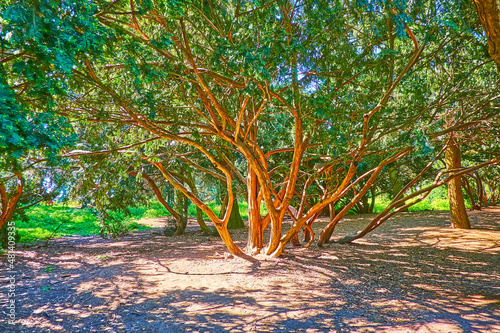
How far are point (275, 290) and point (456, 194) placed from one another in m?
7.05

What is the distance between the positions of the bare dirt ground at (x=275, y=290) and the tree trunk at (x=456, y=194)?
59 cm

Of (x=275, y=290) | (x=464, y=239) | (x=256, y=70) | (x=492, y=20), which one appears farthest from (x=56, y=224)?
(x=492, y=20)

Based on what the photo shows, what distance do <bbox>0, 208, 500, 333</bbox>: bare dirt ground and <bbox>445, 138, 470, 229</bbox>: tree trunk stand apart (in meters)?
0.59

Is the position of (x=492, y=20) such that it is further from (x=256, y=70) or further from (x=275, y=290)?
(x=275, y=290)

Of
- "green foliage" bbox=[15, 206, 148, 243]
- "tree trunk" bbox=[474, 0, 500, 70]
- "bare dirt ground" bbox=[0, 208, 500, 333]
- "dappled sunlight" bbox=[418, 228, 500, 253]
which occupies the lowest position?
"bare dirt ground" bbox=[0, 208, 500, 333]

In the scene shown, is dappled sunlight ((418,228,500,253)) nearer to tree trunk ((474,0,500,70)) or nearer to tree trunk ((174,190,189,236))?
tree trunk ((474,0,500,70))

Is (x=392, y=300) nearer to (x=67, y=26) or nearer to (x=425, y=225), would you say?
(x=67, y=26)

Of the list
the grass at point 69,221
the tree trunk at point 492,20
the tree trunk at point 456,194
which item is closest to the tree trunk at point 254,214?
the tree trunk at point 492,20

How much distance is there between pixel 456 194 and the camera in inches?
341

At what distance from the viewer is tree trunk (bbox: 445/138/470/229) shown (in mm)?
8594

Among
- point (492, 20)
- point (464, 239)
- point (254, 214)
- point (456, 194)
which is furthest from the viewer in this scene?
point (456, 194)

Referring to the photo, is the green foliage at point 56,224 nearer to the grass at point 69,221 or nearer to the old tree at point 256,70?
the grass at point 69,221

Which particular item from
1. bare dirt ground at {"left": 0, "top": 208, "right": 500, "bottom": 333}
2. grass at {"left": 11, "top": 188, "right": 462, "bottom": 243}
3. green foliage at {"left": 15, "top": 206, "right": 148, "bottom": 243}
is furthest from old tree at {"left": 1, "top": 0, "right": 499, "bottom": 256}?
green foliage at {"left": 15, "top": 206, "right": 148, "bottom": 243}

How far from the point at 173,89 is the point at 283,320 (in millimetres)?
4024
